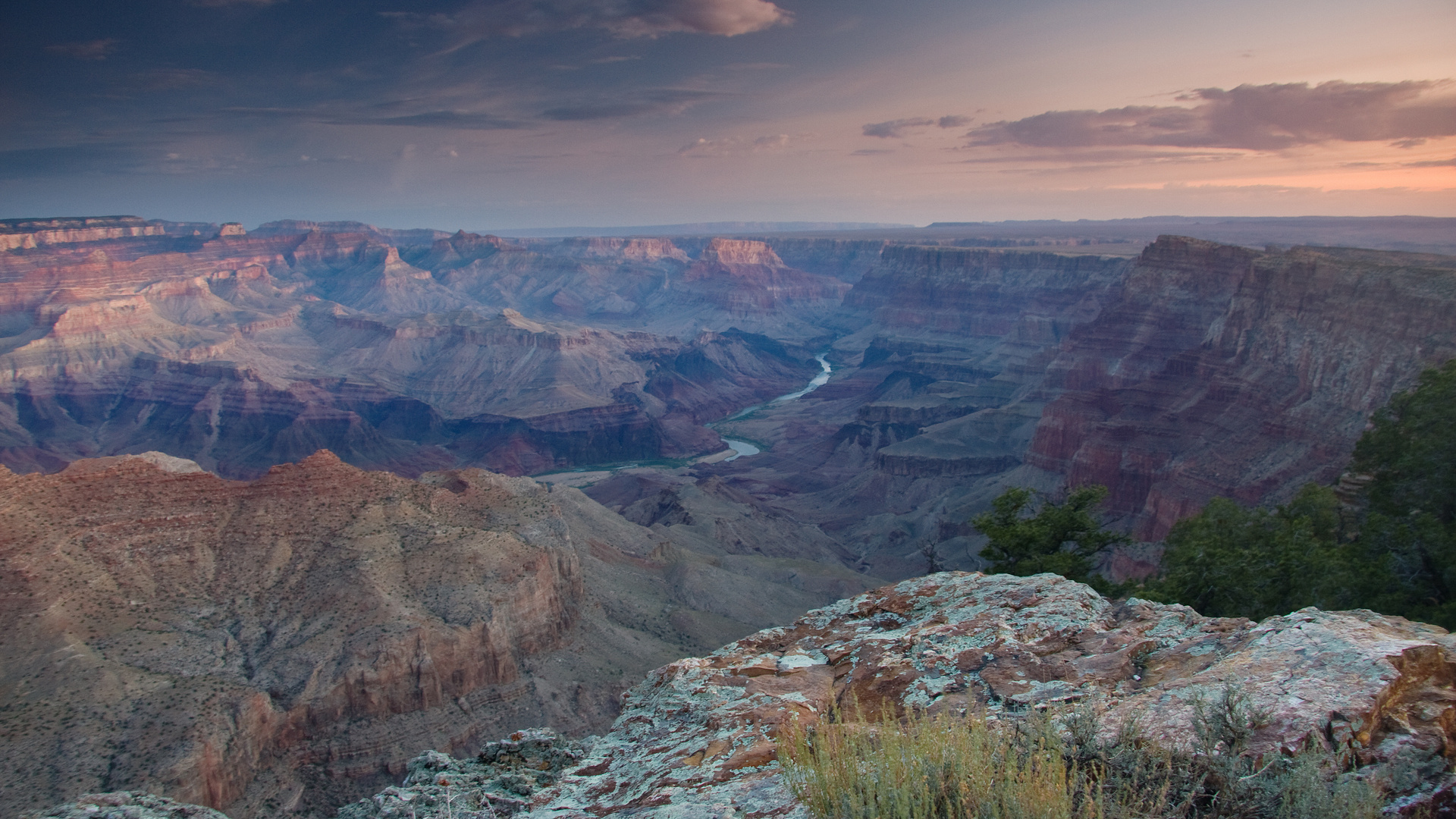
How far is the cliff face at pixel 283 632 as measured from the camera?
29234 millimetres

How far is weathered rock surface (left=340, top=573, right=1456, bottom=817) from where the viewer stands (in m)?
7.21

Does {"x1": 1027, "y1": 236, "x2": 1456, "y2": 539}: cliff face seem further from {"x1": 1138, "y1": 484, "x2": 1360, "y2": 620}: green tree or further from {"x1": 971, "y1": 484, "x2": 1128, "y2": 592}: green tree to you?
{"x1": 971, "y1": 484, "x2": 1128, "y2": 592}: green tree

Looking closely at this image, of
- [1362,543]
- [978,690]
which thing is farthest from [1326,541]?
[978,690]

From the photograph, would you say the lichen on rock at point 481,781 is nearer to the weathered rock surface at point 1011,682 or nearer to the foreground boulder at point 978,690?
the foreground boulder at point 978,690

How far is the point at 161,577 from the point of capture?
36719 millimetres

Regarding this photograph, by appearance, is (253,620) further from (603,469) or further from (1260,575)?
(603,469)

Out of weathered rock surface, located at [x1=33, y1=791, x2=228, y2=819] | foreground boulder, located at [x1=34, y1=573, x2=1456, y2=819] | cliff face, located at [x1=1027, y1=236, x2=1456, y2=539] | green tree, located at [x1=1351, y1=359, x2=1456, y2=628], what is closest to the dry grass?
foreground boulder, located at [x1=34, y1=573, x2=1456, y2=819]

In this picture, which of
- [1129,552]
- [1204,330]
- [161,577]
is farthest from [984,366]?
[161,577]

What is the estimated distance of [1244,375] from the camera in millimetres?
66375

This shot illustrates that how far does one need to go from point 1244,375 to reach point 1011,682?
70.2 metres

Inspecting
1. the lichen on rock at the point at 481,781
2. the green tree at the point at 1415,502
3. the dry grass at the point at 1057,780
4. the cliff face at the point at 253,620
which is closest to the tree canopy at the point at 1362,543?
the green tree at the point at 1415,502

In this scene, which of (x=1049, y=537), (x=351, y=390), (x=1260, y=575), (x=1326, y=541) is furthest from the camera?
(x=351, y=390)

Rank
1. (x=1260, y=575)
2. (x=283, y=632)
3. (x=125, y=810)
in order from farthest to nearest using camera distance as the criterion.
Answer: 1. (x=283, y=632)
2. (x=1260, y=575)
3. (x=125, y=810)

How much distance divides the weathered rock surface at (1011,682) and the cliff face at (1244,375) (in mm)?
50564
